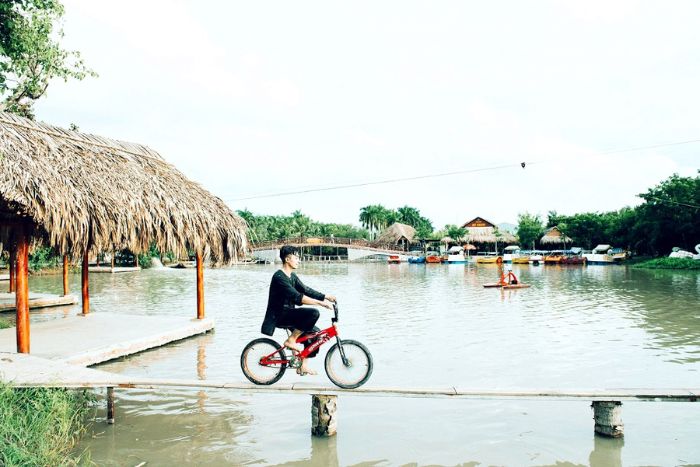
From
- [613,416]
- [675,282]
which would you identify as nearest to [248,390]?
[613,416]

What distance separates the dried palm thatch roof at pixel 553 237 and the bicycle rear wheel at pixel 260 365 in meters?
62.6

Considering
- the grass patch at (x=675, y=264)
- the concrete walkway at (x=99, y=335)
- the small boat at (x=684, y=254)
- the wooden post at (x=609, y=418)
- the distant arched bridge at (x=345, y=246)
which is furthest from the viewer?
the distant arched bridge at (x=345, y=246)

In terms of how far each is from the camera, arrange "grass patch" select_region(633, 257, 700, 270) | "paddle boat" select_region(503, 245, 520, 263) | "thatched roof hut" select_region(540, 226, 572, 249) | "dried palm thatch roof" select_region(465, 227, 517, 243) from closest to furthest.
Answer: "grass patch" select_region(633, 257, 700, 270) < "paddle boat" select_region(503, 245, 520, 263) < "thatched roof hut" select_region(540, 226, 572, 249) < "dried palm thatch roof" select_region(465, 227, 517, 243)

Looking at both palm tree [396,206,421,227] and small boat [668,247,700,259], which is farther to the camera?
palm tree [396,206,421,227]

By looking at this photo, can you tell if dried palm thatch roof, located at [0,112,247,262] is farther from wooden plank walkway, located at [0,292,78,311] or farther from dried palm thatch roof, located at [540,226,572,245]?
dried palm thatch roof, located at [540,226,572,245]

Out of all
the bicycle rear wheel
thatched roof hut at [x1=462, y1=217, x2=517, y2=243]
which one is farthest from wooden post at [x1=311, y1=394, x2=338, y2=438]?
thatched roof hut at [x1=462, y1=217, x2=517, y2=243]

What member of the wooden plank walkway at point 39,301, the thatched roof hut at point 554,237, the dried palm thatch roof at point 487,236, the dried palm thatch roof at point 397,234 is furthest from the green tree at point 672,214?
the wooden plank walkway at point 39,301

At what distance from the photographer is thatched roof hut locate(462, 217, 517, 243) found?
72.0m

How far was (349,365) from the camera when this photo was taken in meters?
5.93

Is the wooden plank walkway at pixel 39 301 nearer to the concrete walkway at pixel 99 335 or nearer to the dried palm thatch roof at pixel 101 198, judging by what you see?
the concrete walkway at pixel 99 335

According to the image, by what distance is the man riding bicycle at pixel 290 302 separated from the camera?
5891 mm

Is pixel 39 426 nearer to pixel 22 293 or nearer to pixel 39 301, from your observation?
pixel 22 293

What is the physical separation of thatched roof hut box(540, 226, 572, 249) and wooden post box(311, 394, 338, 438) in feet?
206

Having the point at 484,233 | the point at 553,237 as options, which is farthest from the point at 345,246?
→ the point at 553,237
